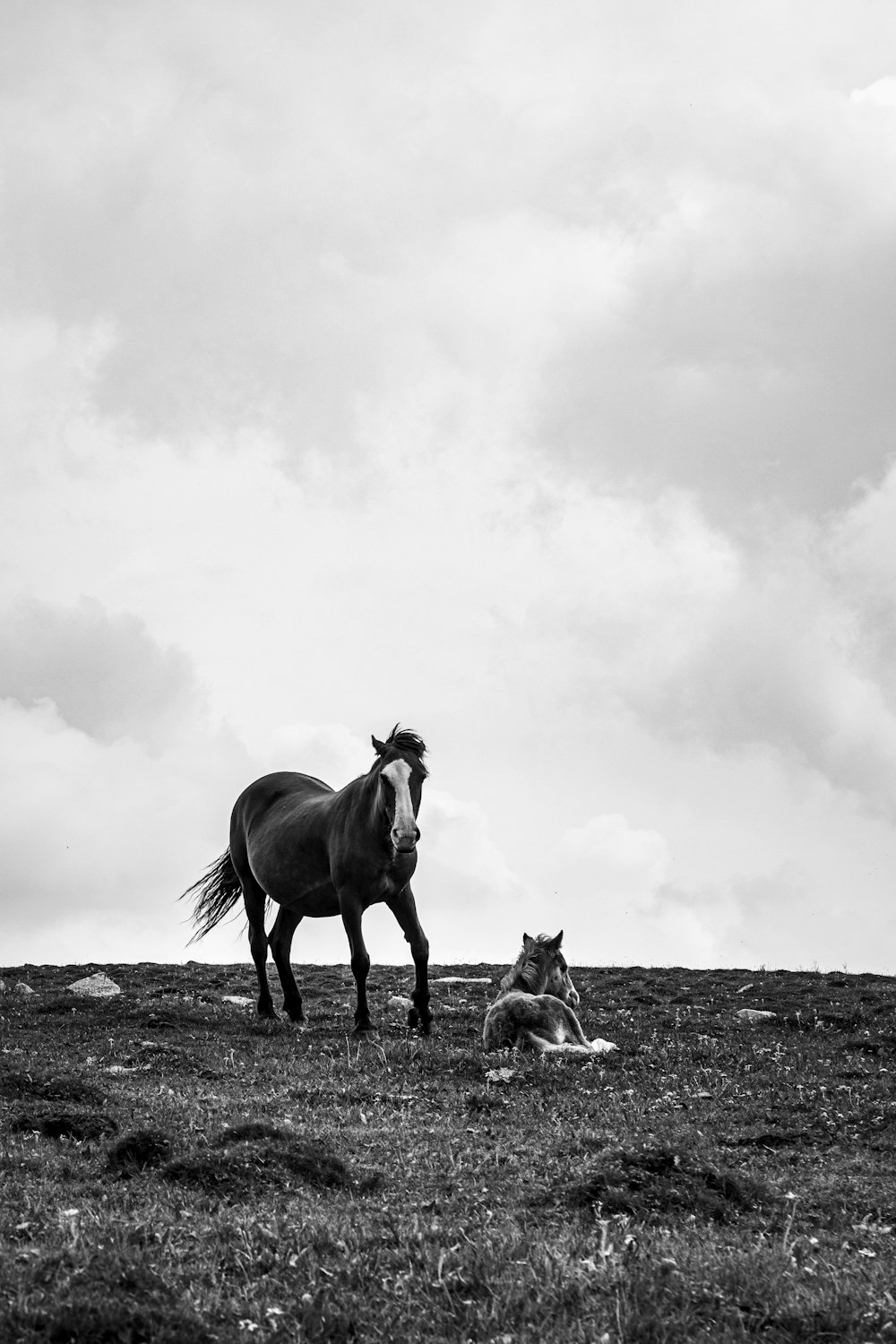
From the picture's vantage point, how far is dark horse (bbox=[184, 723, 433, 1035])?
2052 cm

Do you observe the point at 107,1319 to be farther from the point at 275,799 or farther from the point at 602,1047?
the point at 275,799

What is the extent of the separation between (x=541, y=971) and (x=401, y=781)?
158 inches

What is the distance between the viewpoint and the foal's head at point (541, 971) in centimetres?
2012

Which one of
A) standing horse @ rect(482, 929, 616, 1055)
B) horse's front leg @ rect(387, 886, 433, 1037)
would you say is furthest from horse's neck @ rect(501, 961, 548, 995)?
horse's front leg @ rect(387, 886, 433, 1037)

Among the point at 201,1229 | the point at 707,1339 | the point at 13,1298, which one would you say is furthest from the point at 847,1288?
the point at 13,1298

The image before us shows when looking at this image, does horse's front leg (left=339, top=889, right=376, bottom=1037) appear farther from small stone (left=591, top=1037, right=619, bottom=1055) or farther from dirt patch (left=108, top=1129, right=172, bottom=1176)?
dirt patch (left=108, top=1129, right=172, bottom=1176)

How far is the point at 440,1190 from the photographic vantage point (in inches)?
381

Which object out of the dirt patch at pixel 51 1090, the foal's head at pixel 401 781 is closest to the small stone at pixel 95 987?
the foal's head at pixel 401 781

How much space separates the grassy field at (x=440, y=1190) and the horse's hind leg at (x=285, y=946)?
3072mm

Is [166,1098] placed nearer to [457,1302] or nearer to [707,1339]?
[457,1302]

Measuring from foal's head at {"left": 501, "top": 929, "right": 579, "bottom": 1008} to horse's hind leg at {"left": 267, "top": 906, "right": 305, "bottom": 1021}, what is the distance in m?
4.72

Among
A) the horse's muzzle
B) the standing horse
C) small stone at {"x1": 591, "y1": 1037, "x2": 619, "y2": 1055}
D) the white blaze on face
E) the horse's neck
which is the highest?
the white blaze on face

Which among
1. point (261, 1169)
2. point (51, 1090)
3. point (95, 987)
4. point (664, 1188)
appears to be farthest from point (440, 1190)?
point (95, 987)

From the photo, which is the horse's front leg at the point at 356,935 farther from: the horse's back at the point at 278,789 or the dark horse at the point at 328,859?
the horse's back at the point at 278,789
